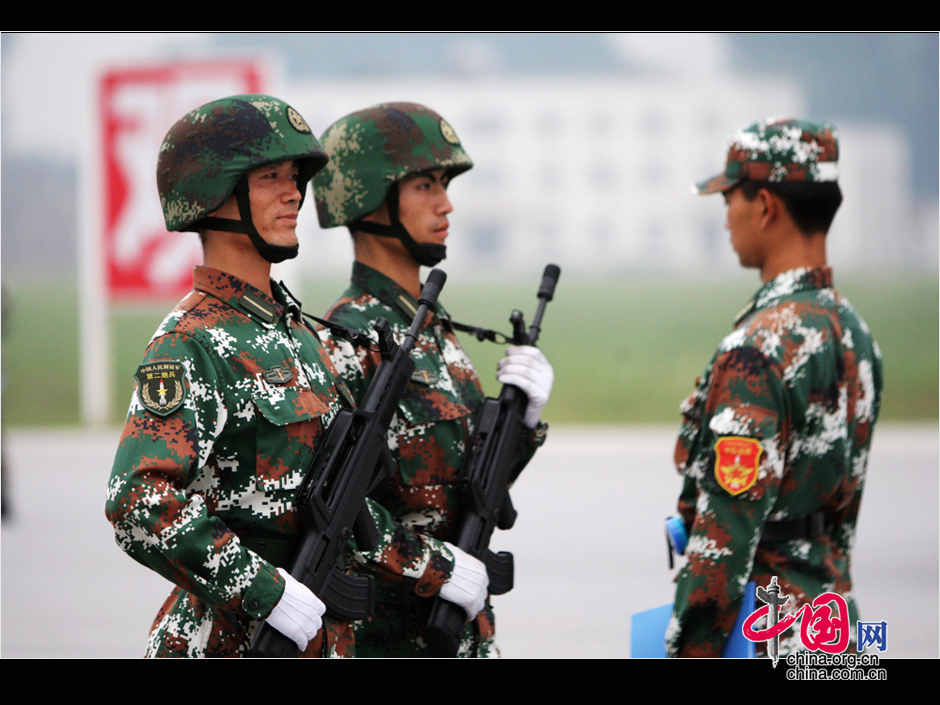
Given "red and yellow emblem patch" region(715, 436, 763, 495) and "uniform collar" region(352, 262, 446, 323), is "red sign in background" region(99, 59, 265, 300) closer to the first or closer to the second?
"uniform collar" region(352, 262, 446, 323)

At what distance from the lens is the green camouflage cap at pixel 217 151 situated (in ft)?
7.77

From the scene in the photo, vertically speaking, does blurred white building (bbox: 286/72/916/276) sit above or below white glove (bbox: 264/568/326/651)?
above

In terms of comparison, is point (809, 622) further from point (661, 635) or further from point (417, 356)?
point (417, 356)

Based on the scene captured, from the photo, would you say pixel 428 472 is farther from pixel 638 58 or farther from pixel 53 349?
pixel 638 58

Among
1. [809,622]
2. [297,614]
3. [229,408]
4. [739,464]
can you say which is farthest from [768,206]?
[297,614]

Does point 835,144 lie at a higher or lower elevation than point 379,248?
higher

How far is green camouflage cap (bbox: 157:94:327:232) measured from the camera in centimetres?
237

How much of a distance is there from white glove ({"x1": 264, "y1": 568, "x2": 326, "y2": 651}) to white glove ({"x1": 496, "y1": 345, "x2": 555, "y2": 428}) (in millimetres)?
1086

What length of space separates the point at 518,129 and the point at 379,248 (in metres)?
32.2

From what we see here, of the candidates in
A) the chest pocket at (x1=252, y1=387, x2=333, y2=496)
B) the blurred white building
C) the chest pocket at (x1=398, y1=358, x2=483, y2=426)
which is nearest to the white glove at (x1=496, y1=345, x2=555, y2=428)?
the chest pocket at (x1=398, y1=358, x2=483, y2=426)

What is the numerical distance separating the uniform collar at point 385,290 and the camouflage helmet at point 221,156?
1.93ft

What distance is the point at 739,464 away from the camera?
2764mm

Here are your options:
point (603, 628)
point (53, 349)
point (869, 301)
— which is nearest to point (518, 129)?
point (869, 301)

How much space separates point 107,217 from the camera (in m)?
11.6
